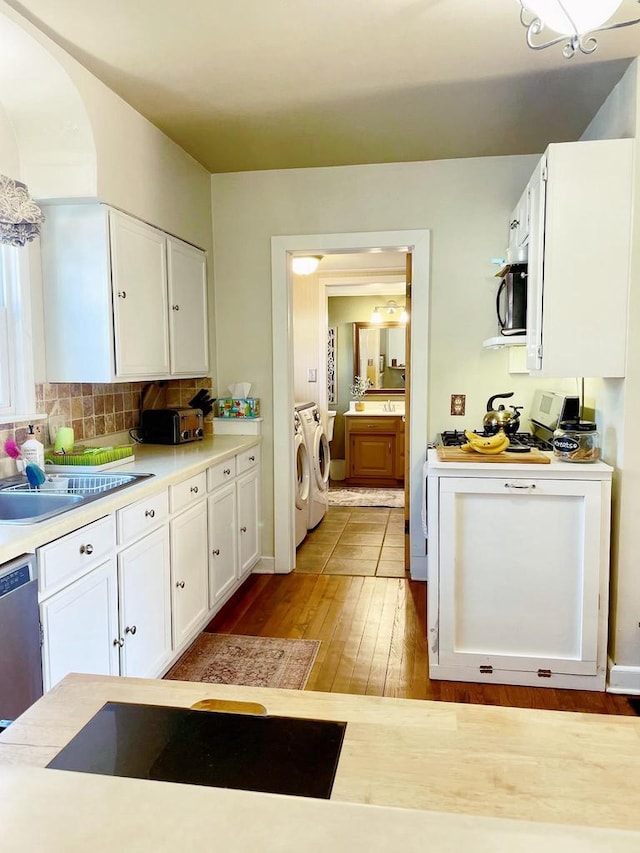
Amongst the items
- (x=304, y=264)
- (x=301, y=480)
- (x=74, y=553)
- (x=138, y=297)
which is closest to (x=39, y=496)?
(x=74, y=553)

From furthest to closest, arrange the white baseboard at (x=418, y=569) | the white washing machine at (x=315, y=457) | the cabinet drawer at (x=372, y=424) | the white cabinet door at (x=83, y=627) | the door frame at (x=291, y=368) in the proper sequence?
the cabinet drawer at (x=372, y=424)
the white washing machine at (x=315, y=457)
the white baseboard at (x=418, y=569)
the door frame at (x=291, y=368)
the white cabinet door at (x=83, y=627)

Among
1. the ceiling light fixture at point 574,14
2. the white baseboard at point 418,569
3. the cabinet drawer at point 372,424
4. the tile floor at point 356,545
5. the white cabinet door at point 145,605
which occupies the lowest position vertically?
the tile floor at point 356,545

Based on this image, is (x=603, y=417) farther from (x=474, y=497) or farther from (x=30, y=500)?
(x=30, y=500)

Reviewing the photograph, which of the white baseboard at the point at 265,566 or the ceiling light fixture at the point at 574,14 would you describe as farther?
the white baseboard at the point at 265,566

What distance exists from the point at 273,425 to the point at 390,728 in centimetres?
311

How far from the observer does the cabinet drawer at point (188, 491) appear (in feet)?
8.56

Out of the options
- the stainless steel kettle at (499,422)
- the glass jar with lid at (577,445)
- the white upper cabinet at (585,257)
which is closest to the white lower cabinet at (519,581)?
the glass jar with lid at (577,445)

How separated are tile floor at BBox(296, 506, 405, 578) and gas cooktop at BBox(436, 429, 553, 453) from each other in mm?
1009

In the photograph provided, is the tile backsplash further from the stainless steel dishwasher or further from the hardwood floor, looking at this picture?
the hardwood floor

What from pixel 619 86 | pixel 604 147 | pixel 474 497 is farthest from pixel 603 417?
pixel 619 86

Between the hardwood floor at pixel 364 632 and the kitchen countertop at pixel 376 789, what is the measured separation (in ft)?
5.72

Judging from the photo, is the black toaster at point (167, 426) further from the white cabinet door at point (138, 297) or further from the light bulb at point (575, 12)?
the light bulb at point (575, 12)

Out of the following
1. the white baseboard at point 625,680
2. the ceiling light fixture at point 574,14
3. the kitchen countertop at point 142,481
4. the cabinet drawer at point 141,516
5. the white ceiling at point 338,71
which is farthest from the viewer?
the white baseboard at point 625,680

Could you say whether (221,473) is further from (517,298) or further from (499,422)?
(517,298)
